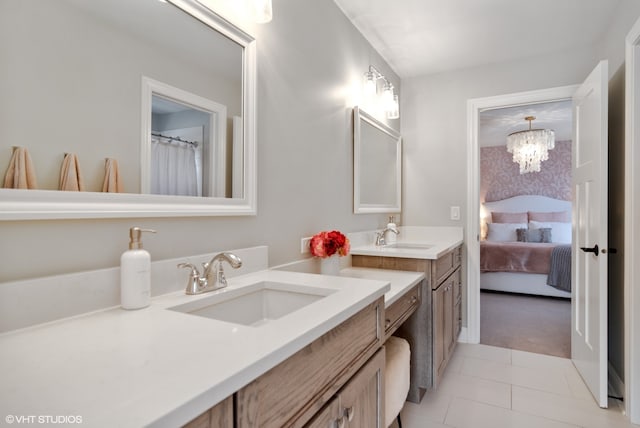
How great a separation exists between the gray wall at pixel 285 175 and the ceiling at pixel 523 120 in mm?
2470

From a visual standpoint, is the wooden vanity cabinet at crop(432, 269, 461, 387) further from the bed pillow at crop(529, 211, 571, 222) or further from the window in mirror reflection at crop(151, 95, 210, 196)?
the bed pillow at crop(529, 211, 571, 222)

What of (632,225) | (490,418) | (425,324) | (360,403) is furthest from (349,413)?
(632,225)

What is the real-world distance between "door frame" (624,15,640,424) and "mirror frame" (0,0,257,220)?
191 cm

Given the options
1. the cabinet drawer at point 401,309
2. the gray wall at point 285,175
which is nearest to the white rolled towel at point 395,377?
the cabinet drawer at point 401,309

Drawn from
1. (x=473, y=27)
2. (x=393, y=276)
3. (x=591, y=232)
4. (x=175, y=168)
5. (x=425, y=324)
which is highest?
(x=473, y=27)

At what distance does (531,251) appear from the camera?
4.43 m

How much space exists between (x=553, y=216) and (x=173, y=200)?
6.27 m

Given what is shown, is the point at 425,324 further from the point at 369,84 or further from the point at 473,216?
the point at 369,84

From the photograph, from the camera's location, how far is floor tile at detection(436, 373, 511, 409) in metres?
2.02

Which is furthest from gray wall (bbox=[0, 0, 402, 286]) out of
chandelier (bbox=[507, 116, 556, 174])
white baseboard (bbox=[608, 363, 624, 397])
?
chandelier (bbox=[507, 116, 556, 174])

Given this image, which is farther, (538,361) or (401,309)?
(538,361)

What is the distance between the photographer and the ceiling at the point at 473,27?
82.4 inches

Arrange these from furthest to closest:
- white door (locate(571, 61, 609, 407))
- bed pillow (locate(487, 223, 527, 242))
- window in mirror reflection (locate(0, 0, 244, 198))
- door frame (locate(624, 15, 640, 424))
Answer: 1. bed pillow (locate(487, 223, 527, 242))
2. white door (locate(571, 61, 609, 407))
3. door frame (locate(624, 15, 640, 424))
4. window in mirror reflection (locate(0, 0, 244, 198))

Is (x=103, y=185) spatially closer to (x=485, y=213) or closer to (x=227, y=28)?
(x=227, y=28)
